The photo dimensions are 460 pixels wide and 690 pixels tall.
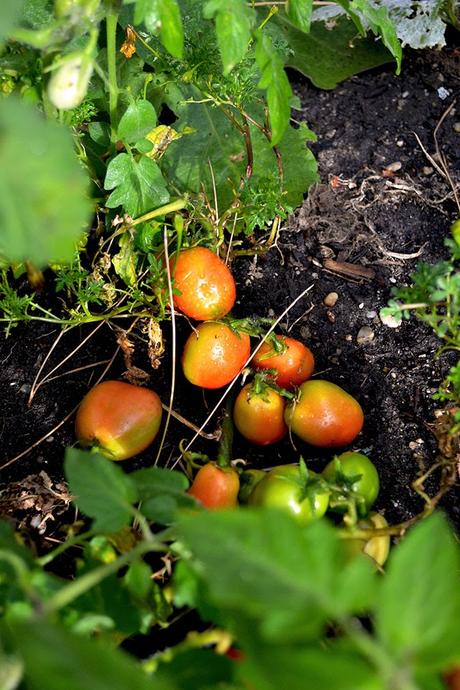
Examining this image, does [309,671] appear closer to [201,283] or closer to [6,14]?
[6,14]

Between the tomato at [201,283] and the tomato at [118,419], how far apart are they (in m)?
0.21

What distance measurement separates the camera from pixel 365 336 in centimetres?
169

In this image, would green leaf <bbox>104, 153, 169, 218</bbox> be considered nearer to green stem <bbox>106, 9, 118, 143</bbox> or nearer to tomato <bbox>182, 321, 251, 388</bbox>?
green stem <bbox>106, 9, 118, 143</bbox>

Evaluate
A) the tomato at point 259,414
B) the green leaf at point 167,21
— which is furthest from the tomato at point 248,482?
the green leaf at point 167,21

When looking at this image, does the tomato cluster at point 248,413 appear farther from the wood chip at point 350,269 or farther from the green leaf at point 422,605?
the green leaf at point 422,605

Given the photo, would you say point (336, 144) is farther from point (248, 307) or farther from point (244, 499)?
point (244, 499)

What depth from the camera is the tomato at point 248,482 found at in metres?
1.38

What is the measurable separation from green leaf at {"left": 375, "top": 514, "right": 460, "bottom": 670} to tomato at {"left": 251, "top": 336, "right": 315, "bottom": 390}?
2.71 feet

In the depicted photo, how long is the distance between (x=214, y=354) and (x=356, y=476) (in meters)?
0.39

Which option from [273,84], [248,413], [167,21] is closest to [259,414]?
[248,413]

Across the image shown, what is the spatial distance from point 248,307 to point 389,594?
1090mm

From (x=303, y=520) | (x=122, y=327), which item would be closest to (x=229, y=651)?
(x=303, y=520)

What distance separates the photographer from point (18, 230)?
0.80 metres

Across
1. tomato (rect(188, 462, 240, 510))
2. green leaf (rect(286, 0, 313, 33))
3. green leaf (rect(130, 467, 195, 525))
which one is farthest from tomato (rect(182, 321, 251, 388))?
green leaf (rect(286, 0, 313, 33))
